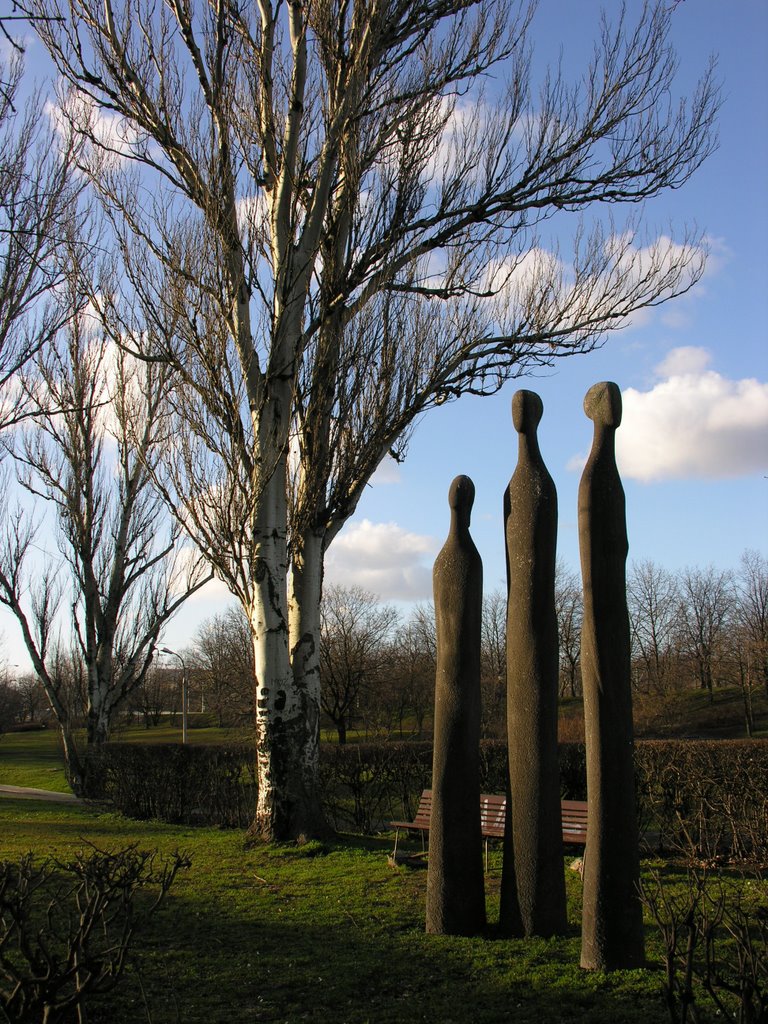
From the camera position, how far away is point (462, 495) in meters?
7.33

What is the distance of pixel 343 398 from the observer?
11820 millimetres

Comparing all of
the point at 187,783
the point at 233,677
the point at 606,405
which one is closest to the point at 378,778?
the point at 187,783

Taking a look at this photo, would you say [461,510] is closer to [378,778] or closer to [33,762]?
[378,778]

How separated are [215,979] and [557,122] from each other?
11.7 meters

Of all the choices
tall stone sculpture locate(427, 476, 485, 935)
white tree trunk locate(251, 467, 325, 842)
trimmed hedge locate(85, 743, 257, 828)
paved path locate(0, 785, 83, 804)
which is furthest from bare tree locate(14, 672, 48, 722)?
tall stone sculpture locate(427, 476, 485, 935)

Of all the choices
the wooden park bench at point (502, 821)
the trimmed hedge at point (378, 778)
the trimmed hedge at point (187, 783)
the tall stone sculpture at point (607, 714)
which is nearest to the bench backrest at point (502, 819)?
the wooden park bench at point (502, 821)

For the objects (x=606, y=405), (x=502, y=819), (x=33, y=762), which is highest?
(x=606, y=405)

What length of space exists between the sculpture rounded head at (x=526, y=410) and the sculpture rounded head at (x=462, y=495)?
720 mm

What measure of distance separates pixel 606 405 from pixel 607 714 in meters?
2.13

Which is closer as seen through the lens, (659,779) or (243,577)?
(243,577)

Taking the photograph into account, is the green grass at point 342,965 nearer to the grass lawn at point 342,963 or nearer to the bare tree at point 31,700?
the grass lawn at point 342,963

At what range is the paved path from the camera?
1836 centimetres

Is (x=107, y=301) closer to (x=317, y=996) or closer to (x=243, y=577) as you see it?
(x=243, y=577)

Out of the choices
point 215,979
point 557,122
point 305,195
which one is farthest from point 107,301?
point 215,979
